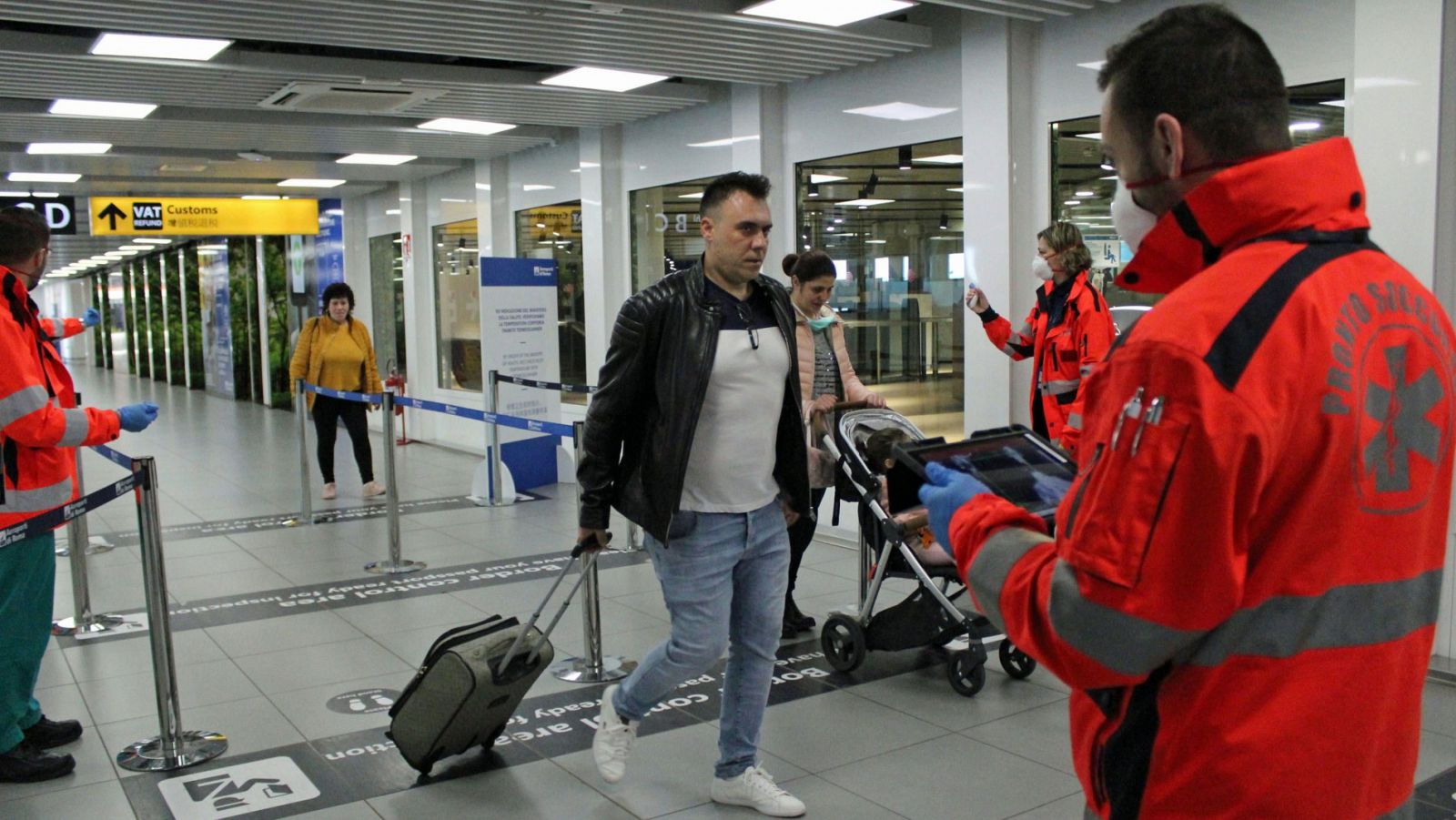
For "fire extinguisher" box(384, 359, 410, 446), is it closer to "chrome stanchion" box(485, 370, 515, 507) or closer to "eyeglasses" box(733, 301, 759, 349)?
"chrome stanchion" box(485, 370, 515, 507)

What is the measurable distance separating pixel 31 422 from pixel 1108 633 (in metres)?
3.69

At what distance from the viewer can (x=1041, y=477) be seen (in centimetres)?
176

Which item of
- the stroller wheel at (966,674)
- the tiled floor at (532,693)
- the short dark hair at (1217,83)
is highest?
the short dark hair at (1217,83)

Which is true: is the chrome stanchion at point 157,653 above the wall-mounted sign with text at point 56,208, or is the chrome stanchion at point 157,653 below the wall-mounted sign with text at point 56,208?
below

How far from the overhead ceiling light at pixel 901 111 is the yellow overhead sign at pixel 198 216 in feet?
31.1

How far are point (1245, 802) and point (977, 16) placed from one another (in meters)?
6.45

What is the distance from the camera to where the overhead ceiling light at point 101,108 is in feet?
29.2

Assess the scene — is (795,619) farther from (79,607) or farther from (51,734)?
(79,607)

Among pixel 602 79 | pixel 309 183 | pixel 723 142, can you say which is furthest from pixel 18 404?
pixel 309 183

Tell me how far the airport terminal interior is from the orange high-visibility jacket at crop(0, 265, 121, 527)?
0.28 meters

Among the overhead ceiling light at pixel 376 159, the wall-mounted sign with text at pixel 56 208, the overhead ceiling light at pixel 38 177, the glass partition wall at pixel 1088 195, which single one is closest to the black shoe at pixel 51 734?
the glass partition wall at pixel 1088 195

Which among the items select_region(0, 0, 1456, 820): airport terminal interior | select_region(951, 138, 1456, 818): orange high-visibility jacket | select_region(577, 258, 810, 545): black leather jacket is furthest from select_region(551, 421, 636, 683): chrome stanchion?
select_region(951, 138, 1456, 818): orange high-visibility jacket

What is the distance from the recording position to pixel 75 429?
12.9ft

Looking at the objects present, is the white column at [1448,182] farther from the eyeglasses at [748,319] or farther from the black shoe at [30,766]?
the black shoe at [30,766]
